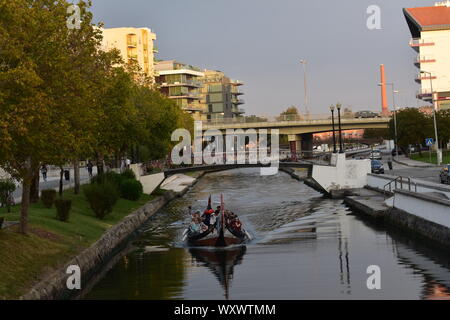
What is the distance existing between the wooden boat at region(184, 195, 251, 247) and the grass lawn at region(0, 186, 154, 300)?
5.09m

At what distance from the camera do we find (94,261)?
106 feet

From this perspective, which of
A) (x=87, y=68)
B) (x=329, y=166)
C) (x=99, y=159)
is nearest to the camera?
(x=87, y=68)

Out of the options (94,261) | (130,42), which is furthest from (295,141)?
(94,261)

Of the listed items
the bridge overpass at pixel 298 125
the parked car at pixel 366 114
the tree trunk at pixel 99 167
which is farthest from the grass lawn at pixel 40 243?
the parked car at pixel 366 114

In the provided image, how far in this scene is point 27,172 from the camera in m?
29.2

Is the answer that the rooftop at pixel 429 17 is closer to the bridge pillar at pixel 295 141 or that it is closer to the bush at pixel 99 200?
the bridge pillar at pixel 295 141

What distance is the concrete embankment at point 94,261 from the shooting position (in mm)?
24188

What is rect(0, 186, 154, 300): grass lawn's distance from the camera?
23.9 metres

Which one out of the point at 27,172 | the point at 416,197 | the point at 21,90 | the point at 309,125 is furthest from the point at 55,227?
the point at 309,125

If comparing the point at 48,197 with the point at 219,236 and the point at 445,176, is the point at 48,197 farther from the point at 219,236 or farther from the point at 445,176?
the point at 445,176

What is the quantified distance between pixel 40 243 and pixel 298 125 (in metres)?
99.3

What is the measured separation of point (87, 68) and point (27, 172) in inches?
585

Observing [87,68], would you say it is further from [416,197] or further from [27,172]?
[416,197]

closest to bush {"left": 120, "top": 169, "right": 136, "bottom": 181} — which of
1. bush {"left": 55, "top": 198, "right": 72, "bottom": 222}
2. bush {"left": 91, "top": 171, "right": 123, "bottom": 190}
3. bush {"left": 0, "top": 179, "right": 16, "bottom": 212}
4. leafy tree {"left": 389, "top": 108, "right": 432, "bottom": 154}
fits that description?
bush {"left": 91, "top": 171, "right": 123, "bottom": 190}
